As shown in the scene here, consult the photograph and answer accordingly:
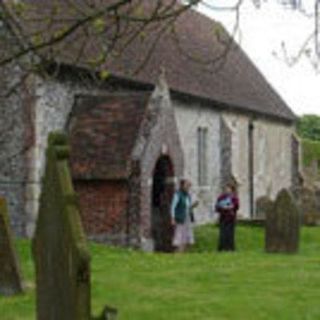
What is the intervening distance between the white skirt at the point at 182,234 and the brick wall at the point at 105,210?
1.53 meters

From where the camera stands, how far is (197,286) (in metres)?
15.7

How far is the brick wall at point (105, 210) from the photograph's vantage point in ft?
77.1

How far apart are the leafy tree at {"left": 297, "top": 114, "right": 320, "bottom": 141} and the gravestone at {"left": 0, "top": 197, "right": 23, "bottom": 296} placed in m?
78.2

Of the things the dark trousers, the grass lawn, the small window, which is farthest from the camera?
the small window

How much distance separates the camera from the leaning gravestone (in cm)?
695

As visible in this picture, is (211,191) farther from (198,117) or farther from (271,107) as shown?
(271,107)

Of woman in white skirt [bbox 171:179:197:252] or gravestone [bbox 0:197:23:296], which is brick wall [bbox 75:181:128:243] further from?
gravestone [bbox 0:197:23:296]

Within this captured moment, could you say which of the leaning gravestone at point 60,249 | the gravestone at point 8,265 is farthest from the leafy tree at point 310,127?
the leaning gravestone at point 60,249

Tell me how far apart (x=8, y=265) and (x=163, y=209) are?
12447 mm

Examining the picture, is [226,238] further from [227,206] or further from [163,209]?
[163,209]

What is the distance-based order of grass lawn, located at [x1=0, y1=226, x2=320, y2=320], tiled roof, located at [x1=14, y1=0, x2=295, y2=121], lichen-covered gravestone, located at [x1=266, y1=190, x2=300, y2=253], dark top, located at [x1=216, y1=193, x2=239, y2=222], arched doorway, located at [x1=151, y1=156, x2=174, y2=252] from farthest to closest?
1. tiled roof, located at [x1=14, y1=0, x2=295, y2=121]
2. arched doorway, located at [x1=151, y1=156, x2=174, y2=252]
3. dark top, located at [x1=216, y1=193, x2=239, y2=222]
4. lichen-covered gravestone, located at [x1=266, y1=190, x2=300, y2=253]
5. grass lawn, located at [x1=0, y1=226, x2=320, y2=320]

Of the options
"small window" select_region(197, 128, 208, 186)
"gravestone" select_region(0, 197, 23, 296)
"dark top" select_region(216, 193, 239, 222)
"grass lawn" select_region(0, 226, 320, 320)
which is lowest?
"grass lawn" select_region(0, 226, 320, 320)

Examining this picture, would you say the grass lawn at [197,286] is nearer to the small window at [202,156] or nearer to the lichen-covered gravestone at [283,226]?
the lichen-covered gravestone at [283,226]

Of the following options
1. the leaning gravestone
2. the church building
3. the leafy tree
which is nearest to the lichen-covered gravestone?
the church building
